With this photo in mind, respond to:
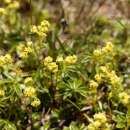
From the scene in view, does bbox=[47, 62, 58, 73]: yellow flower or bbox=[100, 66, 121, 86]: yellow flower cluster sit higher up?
bbox=[47, 62, 58, 73]: yellow flower

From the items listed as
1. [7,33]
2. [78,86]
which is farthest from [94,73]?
[7,33]

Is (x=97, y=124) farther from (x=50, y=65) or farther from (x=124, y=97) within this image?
(x=50, y=65)

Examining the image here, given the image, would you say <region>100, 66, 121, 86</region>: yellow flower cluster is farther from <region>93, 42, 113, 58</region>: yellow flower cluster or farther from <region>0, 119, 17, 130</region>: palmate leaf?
<region>0, 119, 17, 130</region>: palmate leaf

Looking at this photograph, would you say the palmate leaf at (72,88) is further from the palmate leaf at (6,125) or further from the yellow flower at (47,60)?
the palmate leaf at (6,125)

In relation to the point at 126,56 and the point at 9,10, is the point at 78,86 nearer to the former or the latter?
the point at 126,56

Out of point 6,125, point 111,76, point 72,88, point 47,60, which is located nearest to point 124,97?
point 111,76

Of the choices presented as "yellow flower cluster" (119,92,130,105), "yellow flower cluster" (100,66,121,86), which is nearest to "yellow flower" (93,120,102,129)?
"yellow flower cluster" (119,92,130,105)

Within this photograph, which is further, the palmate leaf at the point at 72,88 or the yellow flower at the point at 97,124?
the palmate leaf at the point at 72,88

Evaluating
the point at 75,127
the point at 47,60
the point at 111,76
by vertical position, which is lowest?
the point at 75,127

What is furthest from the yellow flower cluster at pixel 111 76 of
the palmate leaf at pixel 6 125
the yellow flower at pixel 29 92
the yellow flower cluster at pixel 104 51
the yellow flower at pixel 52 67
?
the palmate leaf at pixel 6 125

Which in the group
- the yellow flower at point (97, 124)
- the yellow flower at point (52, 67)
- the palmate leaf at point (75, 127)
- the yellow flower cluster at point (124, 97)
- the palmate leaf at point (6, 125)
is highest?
the yellow flower at point (52, 67)

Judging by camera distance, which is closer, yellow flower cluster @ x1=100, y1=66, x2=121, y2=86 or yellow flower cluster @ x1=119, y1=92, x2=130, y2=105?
yellow flower cluster @ x1=119, y1=92, x2=130, y2=105

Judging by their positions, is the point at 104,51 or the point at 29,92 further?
the point at 104,51
